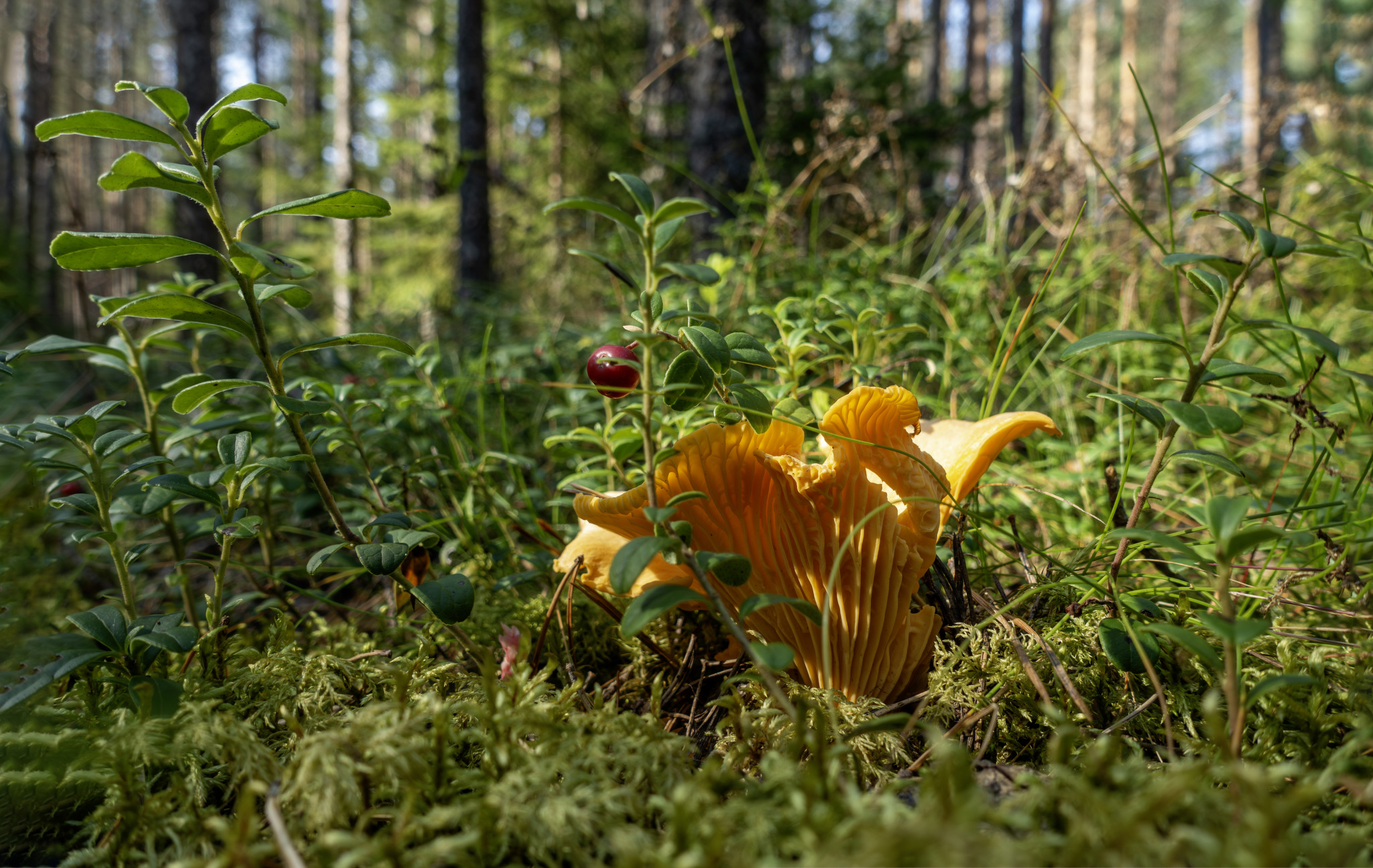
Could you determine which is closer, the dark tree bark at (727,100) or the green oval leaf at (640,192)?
the green oval leaf at (640,192)

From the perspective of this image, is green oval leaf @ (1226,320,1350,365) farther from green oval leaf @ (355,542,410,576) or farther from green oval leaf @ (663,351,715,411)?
green oval leaf @ (355,542,410,576)

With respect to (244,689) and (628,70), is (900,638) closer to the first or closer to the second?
(244,689)

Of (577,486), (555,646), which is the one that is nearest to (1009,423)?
(577,486)

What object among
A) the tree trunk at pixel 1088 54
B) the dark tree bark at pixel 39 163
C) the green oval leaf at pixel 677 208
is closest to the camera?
the green oval leaf at pixel 677 208

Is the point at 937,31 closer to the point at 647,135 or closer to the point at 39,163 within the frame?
the point at 647,135

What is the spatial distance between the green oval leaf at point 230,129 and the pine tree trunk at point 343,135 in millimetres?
10249

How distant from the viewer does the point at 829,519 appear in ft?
3.65

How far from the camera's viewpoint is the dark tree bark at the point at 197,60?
5.29 metres

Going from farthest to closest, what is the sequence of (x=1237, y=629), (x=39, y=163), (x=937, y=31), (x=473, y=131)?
(x=937, y=31) < (x=39, y=163) < (x=473, y=131) < (x=1237, y=629)

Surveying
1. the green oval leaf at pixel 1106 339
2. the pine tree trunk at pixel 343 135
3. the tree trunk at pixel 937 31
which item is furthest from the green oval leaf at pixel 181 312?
the tree trunk at pixel 937 31

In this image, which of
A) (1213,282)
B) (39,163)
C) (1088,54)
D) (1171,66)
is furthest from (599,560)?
(1171,66)

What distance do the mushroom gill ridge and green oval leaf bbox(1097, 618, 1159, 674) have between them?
279mm

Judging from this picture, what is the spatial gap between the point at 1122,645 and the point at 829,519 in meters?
0.49

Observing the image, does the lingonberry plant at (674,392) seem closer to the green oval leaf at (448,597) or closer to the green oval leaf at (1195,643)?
the green oval leaf at (448,597)
